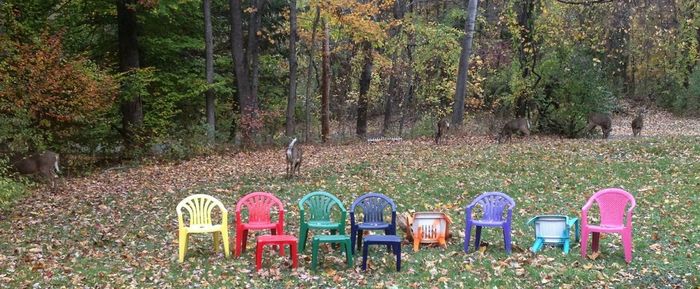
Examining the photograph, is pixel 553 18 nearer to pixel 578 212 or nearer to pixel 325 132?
pixel 325 132

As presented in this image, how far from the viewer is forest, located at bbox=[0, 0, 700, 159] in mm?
13898

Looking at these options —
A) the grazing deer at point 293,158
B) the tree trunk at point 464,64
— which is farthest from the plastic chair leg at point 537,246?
the tree trunk at point 464,64

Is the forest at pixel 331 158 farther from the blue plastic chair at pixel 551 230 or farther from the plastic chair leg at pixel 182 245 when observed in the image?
the plastic chair leg at pixel 182 245

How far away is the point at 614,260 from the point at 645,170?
6.82 m

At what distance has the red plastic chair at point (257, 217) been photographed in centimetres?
796

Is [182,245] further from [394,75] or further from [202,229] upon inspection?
[394,75]

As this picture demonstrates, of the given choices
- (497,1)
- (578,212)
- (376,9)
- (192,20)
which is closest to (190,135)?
(192,20)

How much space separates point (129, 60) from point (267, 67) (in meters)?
7.78

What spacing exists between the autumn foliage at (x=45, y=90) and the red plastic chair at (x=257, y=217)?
22.1 ft

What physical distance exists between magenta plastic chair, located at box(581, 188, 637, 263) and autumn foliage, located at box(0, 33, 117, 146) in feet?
35.8

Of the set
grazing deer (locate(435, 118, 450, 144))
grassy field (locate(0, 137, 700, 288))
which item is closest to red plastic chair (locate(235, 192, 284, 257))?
grassy field (locate(0, 137, 700, 288))

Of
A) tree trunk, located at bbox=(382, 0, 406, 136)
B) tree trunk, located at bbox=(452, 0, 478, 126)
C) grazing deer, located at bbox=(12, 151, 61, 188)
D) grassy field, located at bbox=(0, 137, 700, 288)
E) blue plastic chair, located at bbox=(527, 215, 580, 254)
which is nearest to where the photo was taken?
grassy field, located at bbox=(0, 137, 700, 288)

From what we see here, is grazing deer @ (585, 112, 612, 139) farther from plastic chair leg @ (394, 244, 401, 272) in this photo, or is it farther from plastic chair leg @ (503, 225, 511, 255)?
plastic chair leg @ (394, 244, 401, 272)

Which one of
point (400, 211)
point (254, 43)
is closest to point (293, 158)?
point (400, 211)
